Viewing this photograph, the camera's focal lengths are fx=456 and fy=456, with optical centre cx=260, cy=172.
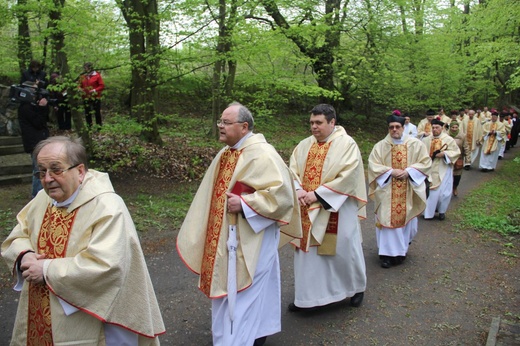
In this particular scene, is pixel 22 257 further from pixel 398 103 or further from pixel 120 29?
pixel 398 103

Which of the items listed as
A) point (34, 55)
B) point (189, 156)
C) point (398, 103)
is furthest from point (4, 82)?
point (398, 103)

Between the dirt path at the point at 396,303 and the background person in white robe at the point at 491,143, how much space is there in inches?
433

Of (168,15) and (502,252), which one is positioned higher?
(168,15)

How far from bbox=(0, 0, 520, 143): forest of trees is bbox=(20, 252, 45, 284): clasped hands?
233 inches

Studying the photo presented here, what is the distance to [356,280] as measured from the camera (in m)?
5.30

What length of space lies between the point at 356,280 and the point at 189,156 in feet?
23.8

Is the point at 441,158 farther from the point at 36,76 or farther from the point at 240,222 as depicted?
the point at 36,76

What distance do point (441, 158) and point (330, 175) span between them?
19.5 ft

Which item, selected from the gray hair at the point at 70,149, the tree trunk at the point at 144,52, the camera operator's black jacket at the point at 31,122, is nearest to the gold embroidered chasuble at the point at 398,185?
the tree trunk at the point at 144,52

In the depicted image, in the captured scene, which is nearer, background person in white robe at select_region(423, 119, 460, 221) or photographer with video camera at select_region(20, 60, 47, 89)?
photographer with video camera at select_region(20, 60, 47, 89)

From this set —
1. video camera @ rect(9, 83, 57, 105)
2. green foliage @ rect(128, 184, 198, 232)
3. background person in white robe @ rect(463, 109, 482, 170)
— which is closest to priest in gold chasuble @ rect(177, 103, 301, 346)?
green foliage @ rect(128, 184, 198, 232)

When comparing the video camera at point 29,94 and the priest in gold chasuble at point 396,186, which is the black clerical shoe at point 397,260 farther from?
the video camera at point 29,94

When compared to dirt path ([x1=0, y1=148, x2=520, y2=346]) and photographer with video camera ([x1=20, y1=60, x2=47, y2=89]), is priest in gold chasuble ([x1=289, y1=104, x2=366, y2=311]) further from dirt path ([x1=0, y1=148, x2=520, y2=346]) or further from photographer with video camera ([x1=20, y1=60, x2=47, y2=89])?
photographer with video camera ([x1=20, y1=60, x2=47, y2=89])

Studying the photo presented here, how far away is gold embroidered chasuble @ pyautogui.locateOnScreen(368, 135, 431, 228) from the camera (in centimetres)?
689
